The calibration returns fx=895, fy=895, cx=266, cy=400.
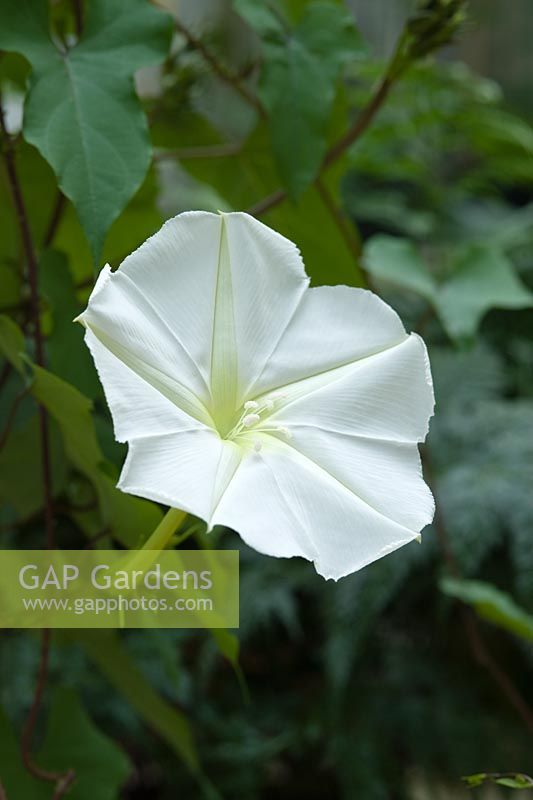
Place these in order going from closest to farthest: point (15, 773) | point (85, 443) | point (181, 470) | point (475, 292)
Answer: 1. point (181, 470)
2. point (85, 443)
3. point (15, 773)
4. point (475, 292)

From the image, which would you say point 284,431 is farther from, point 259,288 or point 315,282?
point 315,282

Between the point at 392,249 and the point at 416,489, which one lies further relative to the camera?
the point at 392,249

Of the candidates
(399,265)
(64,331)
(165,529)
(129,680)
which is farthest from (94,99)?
(399,265)

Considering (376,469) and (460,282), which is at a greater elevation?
(376,469)

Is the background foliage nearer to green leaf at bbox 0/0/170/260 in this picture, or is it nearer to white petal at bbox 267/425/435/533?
green leaf at bbox 0/0/170/260

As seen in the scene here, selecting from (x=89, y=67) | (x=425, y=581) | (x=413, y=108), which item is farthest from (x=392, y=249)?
(x=413, y=108)

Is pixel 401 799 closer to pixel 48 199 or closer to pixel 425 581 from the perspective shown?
pixel 425 581

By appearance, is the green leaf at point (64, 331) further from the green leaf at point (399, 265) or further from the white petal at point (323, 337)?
the green leaf at point (399, 265)
